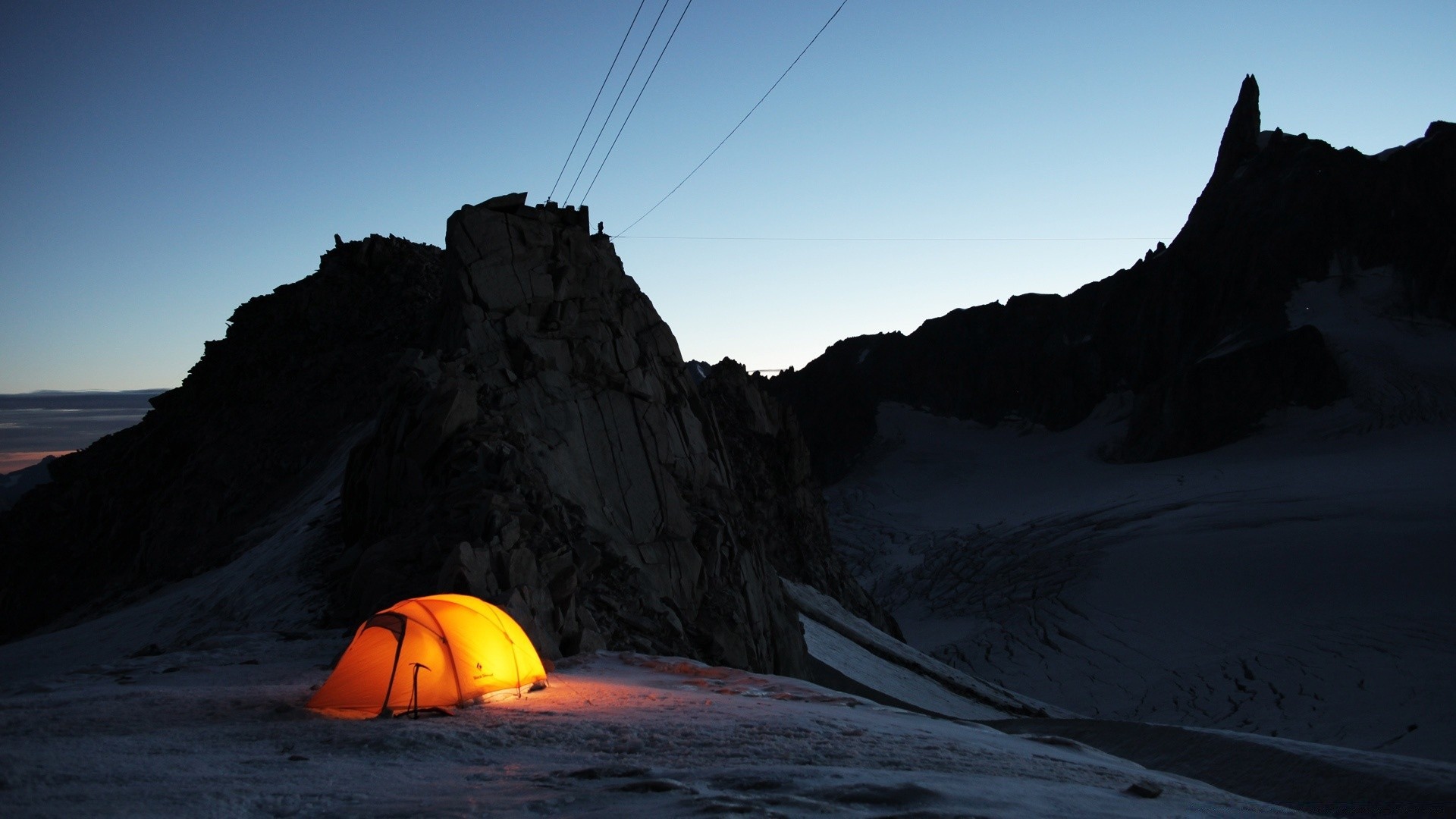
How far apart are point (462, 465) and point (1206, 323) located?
76.6 m

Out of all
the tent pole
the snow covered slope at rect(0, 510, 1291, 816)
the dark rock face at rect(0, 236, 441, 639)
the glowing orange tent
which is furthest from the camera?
the dark rock face at rect(0, 236, 441, 639)

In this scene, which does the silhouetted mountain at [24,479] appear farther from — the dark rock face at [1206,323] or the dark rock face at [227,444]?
the dark rock face at [1206,323]

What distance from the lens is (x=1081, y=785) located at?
7309 mm

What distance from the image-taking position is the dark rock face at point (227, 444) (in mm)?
24391

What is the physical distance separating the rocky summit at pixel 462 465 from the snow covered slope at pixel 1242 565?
42.5ft

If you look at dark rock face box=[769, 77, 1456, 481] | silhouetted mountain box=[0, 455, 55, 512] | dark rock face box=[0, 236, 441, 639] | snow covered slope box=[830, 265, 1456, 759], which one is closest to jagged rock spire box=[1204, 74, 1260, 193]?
dark rock face box=[769, 77, 1456, 481]

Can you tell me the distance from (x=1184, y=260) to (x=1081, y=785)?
3327 inches

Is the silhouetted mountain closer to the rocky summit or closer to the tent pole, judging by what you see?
the rocky summit

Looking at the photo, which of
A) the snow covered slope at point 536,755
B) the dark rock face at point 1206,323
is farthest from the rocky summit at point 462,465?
the dark rock face at point 1206,323

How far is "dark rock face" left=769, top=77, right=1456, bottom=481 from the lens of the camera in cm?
6825

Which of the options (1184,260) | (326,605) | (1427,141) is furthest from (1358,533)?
(1427,141)

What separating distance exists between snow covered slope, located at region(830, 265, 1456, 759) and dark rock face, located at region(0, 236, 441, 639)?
79.4ft

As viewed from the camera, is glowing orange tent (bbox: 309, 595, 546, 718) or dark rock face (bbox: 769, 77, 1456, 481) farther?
dark rock face (bbox: 769, 77, 1456, 481)

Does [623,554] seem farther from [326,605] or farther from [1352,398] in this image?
[1352,398]
